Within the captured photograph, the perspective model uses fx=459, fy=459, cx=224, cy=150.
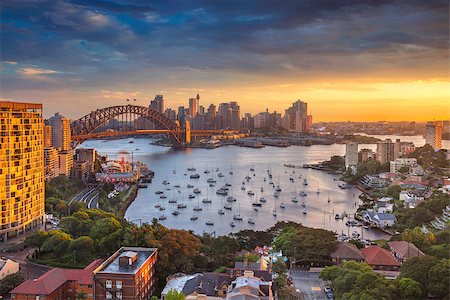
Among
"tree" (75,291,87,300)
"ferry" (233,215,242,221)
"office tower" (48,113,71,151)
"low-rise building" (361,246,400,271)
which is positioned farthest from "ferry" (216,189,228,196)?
"tree" (75,291,87,300)

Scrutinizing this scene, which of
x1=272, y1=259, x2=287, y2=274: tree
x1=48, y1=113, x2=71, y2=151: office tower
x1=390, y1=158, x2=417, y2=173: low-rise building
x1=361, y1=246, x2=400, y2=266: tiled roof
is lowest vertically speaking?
x1=361, y1=246, x2=400, y2=266: tiled roof

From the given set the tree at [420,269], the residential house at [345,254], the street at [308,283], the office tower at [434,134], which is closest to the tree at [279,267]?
the street at [308,283]

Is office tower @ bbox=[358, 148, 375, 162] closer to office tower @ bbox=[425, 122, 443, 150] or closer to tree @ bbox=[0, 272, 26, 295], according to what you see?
office tower @ bbox=[425, 122, 443, 150]

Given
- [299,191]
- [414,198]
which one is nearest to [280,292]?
[414,198]

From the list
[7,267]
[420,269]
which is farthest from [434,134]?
[7,267]

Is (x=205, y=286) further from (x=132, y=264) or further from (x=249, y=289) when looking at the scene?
(x=132, y=264)

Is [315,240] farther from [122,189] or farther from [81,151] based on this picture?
[81,151]

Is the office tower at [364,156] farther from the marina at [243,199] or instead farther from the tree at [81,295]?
the tree at [81,295]
